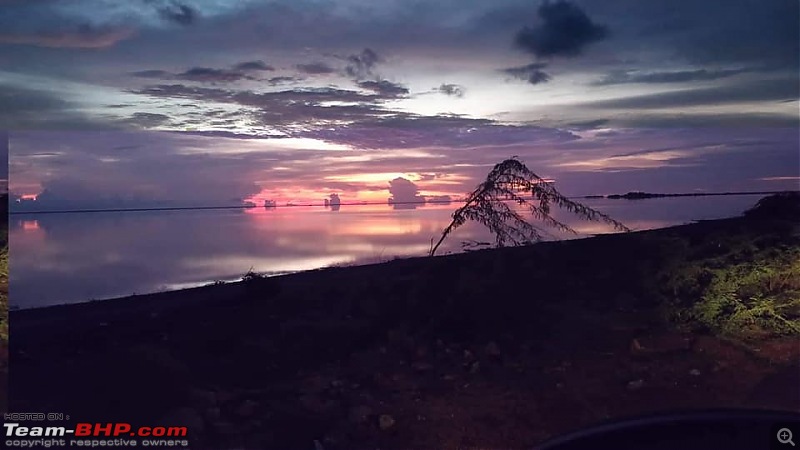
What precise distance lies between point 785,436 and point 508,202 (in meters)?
4.87

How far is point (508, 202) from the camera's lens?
Result: 21.6ft

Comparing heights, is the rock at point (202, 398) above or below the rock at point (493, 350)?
below

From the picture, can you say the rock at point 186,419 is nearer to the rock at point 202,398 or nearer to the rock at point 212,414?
the rock at point 212,414

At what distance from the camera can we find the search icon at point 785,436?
1.78 m

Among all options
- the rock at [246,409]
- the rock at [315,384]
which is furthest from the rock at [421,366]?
the rock at [246,409]

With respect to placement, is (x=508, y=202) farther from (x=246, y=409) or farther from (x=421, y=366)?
(x=246, y=409)

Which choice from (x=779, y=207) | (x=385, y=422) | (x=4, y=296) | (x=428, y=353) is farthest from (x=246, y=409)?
(x=779, y=207)

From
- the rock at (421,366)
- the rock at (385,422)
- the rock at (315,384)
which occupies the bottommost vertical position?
the rock at (385,422)

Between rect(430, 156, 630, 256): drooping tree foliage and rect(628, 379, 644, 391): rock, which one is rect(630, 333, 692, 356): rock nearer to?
rect(628, 379, 644, 391): rock

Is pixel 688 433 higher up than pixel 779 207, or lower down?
lower down

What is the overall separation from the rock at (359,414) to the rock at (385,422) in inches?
4.7

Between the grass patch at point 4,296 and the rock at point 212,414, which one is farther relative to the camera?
the grass patch at point 4,296

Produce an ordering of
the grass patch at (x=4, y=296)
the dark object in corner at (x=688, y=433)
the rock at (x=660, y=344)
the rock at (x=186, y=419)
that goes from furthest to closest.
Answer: the rock at (x=660, y=344)
the grass patch at (x=4, y=296)
the rock at (x=186, y=419)
the dark object in corner at (x=688, y=433)

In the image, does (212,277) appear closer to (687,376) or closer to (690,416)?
(687,376)
